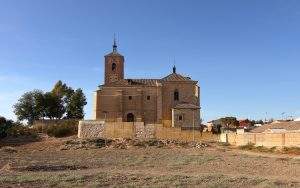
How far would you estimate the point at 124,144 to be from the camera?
54.6 m

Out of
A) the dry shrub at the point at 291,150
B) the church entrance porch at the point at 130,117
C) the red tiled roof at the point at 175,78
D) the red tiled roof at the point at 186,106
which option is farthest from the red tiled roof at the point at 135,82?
the dry shrub at the point at 291,150

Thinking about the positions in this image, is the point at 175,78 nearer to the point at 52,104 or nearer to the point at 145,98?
the point at 145,98

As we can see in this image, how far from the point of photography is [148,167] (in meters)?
30.6

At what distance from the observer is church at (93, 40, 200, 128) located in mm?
71188

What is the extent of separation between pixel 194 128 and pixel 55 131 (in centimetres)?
1826

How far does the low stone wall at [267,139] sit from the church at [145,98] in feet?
47.0

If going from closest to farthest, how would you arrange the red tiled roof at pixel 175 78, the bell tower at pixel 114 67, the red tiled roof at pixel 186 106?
the red tiled roof at pixel 186 106
the red tiled roof at pixel 175 78
the bell tower at pixel 114 67

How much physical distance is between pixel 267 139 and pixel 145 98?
26.8m

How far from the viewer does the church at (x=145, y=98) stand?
71188mm

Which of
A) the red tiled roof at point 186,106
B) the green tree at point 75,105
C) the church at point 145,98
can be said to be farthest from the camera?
the green tree at point 75,105

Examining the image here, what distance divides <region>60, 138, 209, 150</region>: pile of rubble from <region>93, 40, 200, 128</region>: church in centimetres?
1398

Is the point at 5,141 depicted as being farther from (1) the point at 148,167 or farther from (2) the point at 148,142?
(1) the point at 148,167

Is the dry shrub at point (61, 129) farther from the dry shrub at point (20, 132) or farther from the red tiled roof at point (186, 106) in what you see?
the red tiled roof at point (186, 106)

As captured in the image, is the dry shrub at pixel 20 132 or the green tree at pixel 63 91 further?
the green tree at pixel 63 91
